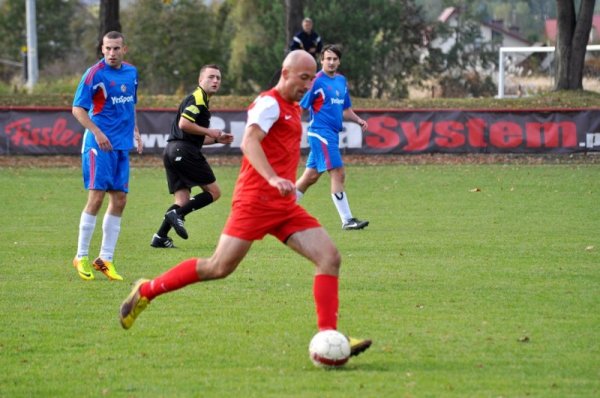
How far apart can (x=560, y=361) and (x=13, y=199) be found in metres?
13.4

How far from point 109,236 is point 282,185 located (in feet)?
A: 14.1

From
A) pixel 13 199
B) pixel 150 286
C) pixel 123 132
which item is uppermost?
pixel 123 132

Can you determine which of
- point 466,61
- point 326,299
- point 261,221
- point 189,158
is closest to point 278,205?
point 261,221

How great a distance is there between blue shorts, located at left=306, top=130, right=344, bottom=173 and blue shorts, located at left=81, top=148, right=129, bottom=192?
4.32 m

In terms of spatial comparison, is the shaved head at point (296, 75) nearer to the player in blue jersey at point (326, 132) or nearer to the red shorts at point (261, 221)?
the red shorts at point (261, 221)

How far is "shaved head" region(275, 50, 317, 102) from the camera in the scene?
6715mm

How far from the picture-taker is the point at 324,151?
14070 mm

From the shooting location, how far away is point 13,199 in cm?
1830

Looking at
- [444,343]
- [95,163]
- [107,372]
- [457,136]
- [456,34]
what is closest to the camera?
[107,372]

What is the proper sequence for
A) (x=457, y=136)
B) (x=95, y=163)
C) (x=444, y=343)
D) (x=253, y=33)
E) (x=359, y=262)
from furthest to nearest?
(x=253, y=33), (x=457, y=136), (x=359, y=262), (x=95, y=163), (x=444, y=343)

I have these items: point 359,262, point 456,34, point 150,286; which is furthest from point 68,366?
point 456,34

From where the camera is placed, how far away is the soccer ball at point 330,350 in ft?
21.2

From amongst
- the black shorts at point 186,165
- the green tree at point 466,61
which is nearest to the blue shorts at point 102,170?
the black shorts at point 186,165

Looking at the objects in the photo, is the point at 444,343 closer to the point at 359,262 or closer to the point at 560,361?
Result: the point at 560,361
